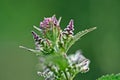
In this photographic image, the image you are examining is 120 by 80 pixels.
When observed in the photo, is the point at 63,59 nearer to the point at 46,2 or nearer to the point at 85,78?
the point at 85,78

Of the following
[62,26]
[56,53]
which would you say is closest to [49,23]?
[56,53]

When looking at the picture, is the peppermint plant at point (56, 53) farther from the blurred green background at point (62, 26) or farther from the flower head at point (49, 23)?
the blurred green background at point (62, 26)

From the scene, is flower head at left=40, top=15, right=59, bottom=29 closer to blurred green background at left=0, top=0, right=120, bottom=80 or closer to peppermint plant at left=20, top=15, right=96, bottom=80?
peppermint plant at left=20, top=15, right=96, bottom=80

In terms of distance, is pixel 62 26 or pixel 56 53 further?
pixel 62 26

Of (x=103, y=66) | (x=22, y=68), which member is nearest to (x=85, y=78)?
A: (x=103, y=66)

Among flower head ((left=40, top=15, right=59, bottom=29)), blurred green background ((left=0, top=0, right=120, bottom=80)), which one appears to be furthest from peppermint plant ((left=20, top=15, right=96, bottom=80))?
blurred green background ((left=0, top=0, right=120, bottom=80))

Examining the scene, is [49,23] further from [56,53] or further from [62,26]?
[62,26]
